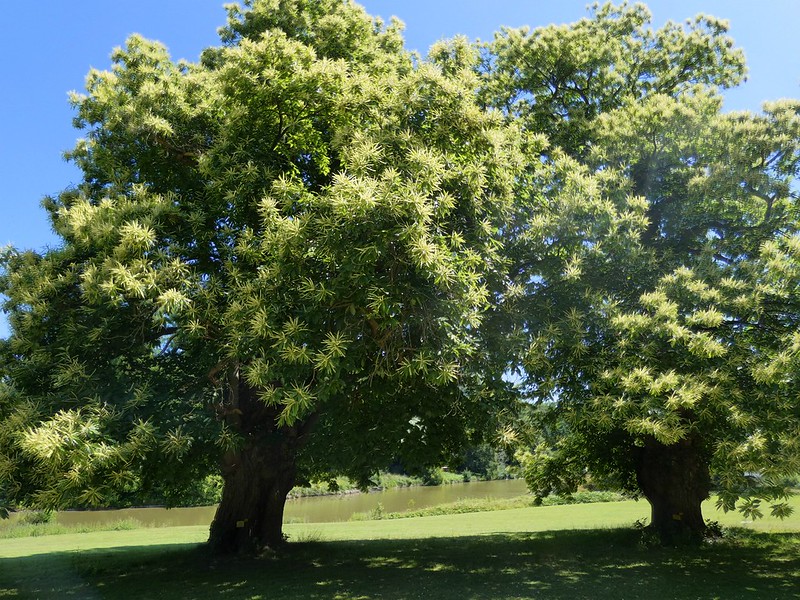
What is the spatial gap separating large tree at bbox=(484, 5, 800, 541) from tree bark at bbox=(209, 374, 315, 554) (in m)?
5.32

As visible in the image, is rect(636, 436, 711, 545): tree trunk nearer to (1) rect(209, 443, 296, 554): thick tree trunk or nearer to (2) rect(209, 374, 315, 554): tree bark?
(2) rect(209, 374, 315, 554): tree bark

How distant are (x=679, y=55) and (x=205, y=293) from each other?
1466 centimetres

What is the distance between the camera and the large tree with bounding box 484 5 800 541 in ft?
29.0

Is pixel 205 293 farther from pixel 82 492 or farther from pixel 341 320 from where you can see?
pixel 82 492

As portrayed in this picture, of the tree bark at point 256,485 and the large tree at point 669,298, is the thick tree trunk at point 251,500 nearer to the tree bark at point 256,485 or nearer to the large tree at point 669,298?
the tree bark at point 256,485

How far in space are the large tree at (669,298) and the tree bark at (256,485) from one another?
532cm

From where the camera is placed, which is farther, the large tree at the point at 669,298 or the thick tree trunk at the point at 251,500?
the thick tree trunk at the point at 251,500

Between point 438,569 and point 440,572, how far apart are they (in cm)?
33

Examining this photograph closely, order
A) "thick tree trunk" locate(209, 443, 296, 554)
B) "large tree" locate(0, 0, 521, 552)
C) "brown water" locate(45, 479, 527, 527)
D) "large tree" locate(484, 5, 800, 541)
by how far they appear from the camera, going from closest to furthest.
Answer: "large tree" locate(0, 0, 521, 552)
"large tree" locate(484, 5, 800, 541)
"thick tree trunk" locate(209, 443, 296, 554)
"brown water" locate(45, 479, 527, 527)

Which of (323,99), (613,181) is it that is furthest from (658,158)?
(323,99)

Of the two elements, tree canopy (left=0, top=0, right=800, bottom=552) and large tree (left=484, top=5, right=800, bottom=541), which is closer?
tree canopy (left=0, top=0, right=800, bottom=552)

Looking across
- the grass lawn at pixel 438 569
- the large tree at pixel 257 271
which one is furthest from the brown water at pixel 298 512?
the large tree at pixel 257 271

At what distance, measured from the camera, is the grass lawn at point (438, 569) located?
9367mm

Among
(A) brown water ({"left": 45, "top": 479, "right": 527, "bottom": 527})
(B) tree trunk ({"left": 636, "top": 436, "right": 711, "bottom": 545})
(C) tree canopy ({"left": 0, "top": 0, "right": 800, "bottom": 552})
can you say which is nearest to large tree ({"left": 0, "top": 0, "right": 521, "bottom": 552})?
(C) tree canopy ({"left": 0, "top": 0, "right": 800, "bottom": 552})
